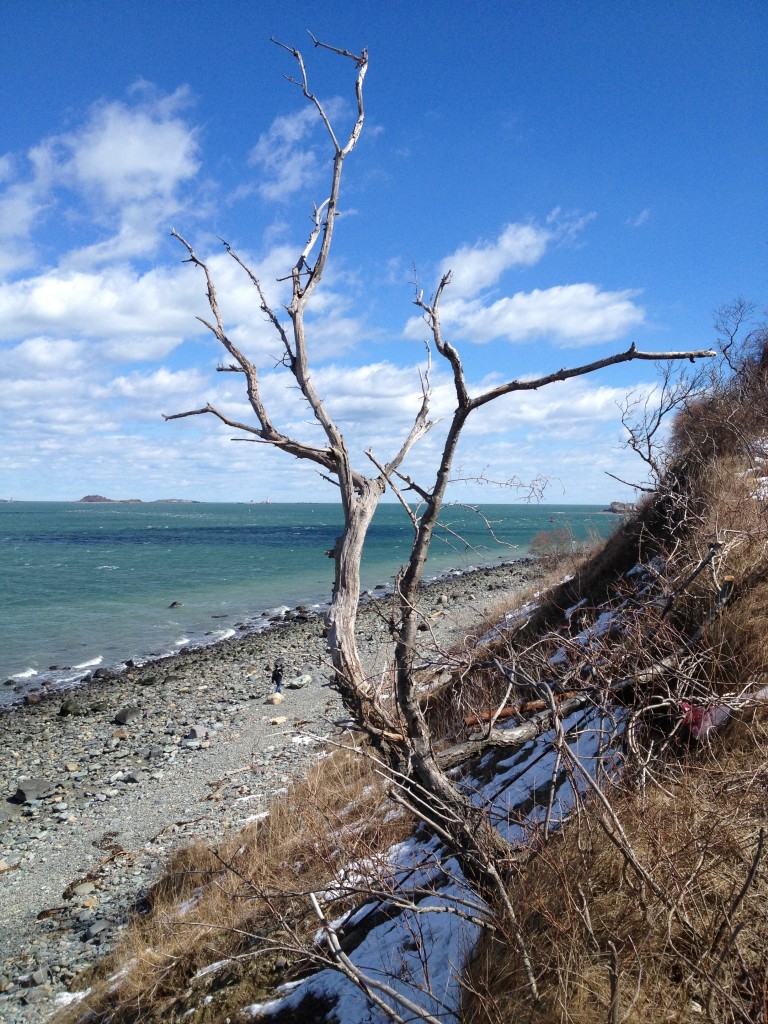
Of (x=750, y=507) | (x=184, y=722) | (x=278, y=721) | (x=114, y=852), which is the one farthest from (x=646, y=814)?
(x=184, y=722)

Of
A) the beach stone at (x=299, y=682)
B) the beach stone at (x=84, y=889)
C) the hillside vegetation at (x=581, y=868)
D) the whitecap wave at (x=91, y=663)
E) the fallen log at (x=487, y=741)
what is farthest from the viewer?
the whitecap wave at (x=91, y=663)

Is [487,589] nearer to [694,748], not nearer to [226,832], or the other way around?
[226,832]

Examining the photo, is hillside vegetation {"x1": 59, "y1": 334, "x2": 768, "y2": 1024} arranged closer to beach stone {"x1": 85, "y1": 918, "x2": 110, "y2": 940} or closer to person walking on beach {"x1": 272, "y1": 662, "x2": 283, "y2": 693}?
beach stone {"x1": 85, "y1": 918, "x2": 110, "y2": 940}

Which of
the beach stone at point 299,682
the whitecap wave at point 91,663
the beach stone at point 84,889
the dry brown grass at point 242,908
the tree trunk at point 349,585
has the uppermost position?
the tree trunk at point 349,585

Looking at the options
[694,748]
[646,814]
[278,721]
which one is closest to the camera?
[646,814]

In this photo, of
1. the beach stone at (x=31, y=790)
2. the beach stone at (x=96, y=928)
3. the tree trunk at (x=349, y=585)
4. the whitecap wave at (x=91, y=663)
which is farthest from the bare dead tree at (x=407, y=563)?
the whitecap wave at (x=91, y=663)

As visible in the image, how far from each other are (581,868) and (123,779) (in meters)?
11.1

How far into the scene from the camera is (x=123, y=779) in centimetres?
1195

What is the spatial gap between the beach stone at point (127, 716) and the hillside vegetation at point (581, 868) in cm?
862

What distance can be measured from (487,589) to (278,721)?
20.4 meters

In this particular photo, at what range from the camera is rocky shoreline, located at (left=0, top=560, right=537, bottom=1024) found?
688 cm

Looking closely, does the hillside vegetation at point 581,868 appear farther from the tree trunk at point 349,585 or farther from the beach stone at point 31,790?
the beach stone at point 31,790

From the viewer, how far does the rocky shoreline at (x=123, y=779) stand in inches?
271

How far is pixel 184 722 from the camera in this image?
15.2 meters
